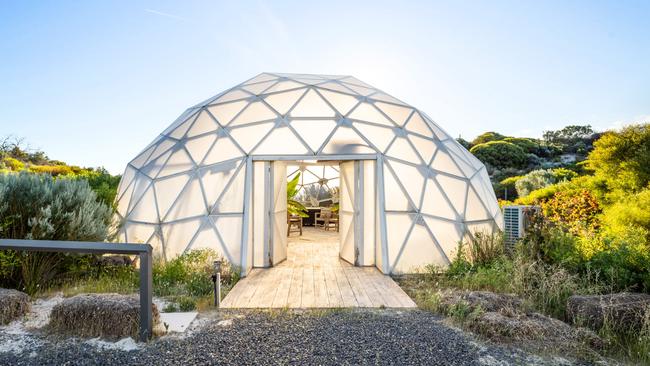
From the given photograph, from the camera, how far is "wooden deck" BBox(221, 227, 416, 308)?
19.7 feet

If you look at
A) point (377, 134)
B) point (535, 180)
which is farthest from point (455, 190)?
point (535, 180)

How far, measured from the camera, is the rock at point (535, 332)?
14.5 ft

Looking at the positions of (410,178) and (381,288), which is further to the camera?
(410,178)

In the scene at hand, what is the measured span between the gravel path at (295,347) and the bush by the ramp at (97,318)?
203 millimetres

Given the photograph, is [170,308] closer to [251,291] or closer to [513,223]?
[251,291]

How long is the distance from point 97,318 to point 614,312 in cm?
612

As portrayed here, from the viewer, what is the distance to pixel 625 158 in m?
10.1

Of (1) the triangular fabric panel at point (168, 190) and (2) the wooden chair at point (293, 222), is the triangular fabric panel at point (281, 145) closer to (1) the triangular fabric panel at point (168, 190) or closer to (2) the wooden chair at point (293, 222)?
(1) the triangular fabric panel at point (168, 190)

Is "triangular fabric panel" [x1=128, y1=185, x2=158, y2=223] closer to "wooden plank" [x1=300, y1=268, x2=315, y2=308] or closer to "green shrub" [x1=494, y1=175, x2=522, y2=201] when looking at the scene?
"wooden plank" [x1=300, y1=268, x2=315, y2=308]

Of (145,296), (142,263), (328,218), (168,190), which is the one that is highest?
(168,190)

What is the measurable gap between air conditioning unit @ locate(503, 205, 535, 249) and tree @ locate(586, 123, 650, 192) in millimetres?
3253

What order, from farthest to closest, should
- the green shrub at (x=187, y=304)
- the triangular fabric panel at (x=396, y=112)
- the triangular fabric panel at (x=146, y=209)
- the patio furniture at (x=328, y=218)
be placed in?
the patio furniture at (x=328, y=218), the triangular fabric panel at (x=396, y=112), the triangular fabric panel at (x=146, y=209), the green shrub at (x=187, y=304)

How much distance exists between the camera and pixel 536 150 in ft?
109

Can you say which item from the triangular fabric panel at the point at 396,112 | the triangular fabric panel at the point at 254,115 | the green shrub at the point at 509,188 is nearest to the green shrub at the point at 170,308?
the triangular fabric panel at the point at 254,115
